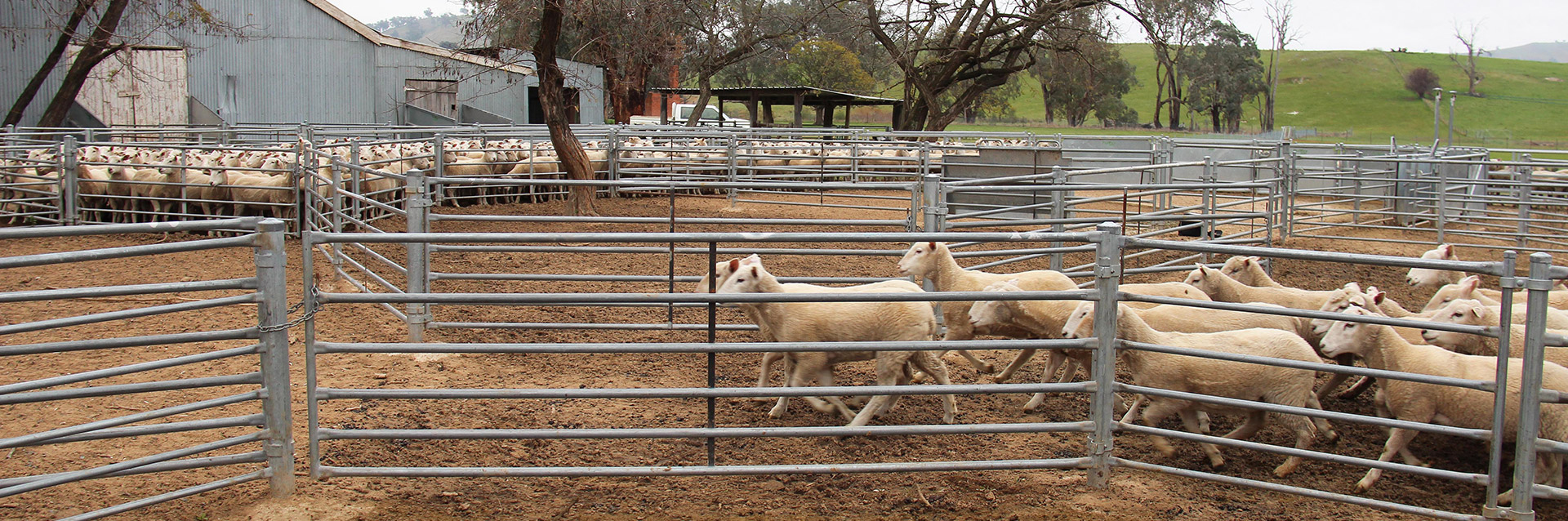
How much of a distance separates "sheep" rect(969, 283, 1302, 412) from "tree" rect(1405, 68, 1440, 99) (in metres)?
83.0

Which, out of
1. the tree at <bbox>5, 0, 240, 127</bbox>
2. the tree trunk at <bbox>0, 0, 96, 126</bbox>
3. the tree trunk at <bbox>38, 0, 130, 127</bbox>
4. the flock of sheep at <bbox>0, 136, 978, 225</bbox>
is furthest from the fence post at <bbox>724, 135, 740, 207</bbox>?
the tree trunk at <bbox>0, 0, 96, 126</bbox>

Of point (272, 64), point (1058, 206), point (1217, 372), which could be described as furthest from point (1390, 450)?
point (272, 64)

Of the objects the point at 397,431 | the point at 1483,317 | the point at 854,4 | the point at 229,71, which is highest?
the point at 854,4

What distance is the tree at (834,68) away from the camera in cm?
4934

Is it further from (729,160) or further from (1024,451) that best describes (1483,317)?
(729,160)

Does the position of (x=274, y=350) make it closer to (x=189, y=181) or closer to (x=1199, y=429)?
(x=1199, y=429)

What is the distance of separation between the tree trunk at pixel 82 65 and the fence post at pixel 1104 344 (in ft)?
77.6

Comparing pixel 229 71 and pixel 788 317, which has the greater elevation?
pixel 229 71

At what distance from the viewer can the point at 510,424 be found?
17.5 ft

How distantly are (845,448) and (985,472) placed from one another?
0.73m

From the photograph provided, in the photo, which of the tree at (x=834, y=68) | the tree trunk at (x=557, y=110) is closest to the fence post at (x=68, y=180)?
the tree trunk at (x=557, y=110)

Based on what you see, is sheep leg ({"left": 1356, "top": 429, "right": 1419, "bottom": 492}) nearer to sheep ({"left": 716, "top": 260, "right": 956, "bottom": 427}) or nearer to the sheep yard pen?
the sheep yard pen

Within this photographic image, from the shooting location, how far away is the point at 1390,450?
4.67 m

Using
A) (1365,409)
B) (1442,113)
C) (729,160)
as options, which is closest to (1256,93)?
(1442,113)
